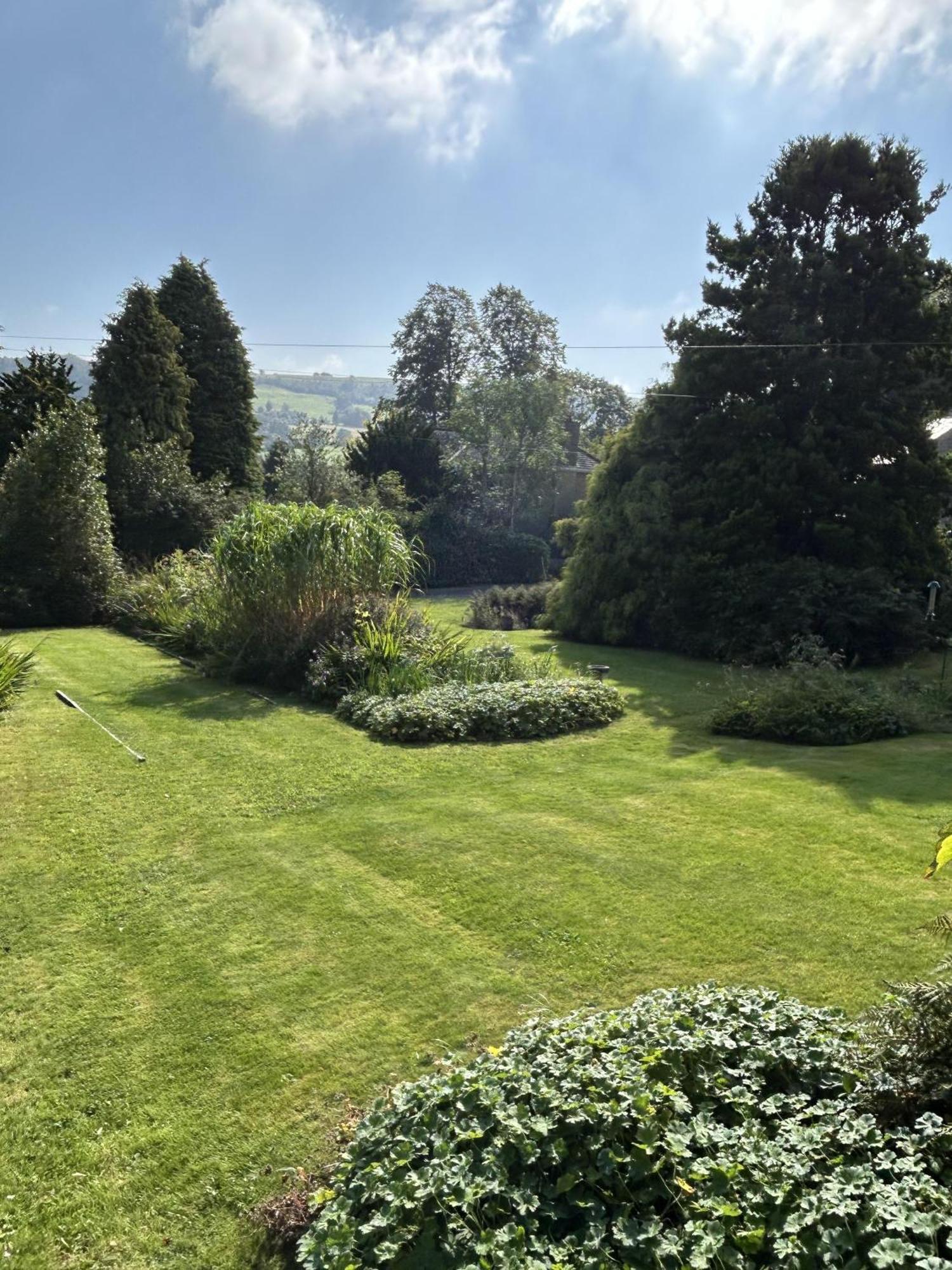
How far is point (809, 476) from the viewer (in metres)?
15.1

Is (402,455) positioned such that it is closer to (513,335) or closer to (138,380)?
(138,380)

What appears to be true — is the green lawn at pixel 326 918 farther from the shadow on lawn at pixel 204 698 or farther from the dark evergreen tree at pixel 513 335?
the dark evergreen tree at pixel 513 335

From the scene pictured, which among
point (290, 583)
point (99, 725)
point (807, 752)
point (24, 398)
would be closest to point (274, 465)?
point (24, 398)

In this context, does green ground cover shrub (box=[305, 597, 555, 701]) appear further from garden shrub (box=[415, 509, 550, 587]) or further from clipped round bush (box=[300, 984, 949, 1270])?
garden shrub (box=[415, 509, 550, 587])

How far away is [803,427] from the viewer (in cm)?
1526

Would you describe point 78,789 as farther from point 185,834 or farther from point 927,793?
point 927,793

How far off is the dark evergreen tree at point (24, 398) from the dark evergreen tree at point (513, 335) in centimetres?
3725

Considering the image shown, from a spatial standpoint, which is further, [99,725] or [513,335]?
[513,335]

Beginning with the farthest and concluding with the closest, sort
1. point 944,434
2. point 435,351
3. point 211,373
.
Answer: point 435,351
point 944,434
point 211,373

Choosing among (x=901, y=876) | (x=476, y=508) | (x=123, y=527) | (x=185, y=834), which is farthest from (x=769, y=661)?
(x=476, y=508)

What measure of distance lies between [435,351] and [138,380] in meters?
33.9

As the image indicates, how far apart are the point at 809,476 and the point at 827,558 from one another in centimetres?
148

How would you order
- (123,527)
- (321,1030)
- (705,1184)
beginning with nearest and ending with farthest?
1. (705,1184)
2. (321,1030)
3. (123,527)

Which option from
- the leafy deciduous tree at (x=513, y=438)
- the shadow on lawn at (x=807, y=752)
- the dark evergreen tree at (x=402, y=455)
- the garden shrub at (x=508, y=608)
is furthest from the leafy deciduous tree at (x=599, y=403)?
the shadow on lawn at (x=807, y=752)
